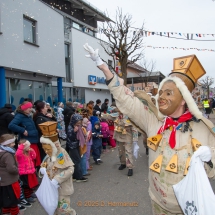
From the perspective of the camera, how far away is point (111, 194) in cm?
486

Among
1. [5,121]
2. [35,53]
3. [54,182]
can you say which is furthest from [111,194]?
[35,53]

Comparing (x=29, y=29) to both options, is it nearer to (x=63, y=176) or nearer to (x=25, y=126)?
(x=25, y=126)

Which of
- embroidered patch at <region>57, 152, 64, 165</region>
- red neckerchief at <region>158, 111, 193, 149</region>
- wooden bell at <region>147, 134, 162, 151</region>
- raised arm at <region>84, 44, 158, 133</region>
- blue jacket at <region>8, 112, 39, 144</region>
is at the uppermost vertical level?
raised arm at <region>84, 44, 158, 133</region>

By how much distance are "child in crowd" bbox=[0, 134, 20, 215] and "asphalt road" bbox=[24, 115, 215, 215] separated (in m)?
0.54

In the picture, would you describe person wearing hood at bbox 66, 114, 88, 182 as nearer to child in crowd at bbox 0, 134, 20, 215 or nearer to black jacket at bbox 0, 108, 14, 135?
black jacket at bbox 0, 108, 14, 135

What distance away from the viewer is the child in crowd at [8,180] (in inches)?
146

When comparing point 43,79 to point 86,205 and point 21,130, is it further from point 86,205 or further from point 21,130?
point 86,205

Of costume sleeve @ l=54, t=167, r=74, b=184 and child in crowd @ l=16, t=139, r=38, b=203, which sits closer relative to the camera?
costume sleeve @ l=54, t=167, r=74, b=184

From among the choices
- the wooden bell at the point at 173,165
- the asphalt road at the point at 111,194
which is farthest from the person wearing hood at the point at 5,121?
the wooden bell at the point at 173,165

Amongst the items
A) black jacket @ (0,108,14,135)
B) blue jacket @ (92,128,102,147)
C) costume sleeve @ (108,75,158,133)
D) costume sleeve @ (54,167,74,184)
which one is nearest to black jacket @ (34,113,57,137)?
black jacket @ (0,108,14,135)

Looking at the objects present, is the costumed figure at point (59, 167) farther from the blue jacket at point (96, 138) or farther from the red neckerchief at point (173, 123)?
the blue jacket at point (96, 138)

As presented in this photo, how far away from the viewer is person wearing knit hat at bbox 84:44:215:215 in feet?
7.31

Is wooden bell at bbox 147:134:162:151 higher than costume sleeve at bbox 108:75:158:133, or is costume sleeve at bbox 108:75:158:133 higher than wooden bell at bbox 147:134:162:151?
costume sleeve at bbox 108:75:158:133

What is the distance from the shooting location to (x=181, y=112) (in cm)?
240
